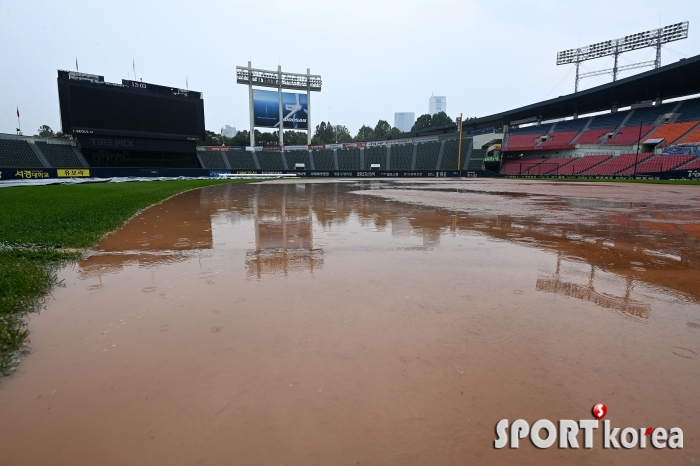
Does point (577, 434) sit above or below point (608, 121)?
below

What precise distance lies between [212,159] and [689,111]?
193 feet

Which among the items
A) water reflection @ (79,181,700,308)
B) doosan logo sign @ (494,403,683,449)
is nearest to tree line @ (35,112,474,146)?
water reflection @ (79,181,700,308)

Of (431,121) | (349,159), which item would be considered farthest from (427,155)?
(431,121)

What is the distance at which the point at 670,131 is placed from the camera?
36.4 m

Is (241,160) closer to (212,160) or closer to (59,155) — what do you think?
(212,160)

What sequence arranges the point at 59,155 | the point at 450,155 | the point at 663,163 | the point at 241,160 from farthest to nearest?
the point at 241,160 < the point at 450,155 < the point at 59,155 < the point at 663,163

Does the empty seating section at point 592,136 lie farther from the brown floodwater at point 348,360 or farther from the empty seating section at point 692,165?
the brown floodwater at point 348,360

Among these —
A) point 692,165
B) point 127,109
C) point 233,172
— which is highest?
point 127,109

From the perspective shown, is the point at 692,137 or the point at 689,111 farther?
the point at 689,111

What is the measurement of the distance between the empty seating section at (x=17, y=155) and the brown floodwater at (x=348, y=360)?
42.9 metres

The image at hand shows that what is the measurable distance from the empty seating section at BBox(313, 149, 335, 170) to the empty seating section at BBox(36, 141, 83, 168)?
31837mm

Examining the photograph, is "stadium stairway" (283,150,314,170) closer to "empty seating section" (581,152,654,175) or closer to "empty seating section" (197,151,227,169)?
"empty seating section" (197,151,227,169)

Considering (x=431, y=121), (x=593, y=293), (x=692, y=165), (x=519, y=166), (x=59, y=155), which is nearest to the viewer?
(x=593, y=293)

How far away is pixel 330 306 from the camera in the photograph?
10.7 feet
